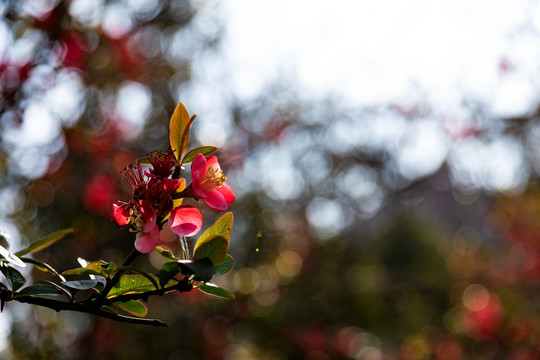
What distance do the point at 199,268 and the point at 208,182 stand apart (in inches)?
4.7

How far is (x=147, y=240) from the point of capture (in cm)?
54

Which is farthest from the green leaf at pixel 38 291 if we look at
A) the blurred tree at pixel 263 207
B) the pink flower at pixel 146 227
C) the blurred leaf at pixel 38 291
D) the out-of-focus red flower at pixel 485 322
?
the out-of-focus red flower at pixel 485 322

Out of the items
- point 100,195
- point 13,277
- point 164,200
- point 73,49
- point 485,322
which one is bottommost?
point 485,322

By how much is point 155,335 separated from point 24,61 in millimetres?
1732

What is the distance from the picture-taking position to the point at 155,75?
325cm

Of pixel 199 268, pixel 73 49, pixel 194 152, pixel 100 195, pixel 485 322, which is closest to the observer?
pixel 199 268

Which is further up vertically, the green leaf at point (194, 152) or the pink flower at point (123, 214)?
the green leaf at point (194, 152)

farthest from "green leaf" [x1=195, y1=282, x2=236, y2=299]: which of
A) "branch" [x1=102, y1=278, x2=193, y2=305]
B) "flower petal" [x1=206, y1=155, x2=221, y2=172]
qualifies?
"flower petal" [x1=206, y1=155, x2=221, y2=172]

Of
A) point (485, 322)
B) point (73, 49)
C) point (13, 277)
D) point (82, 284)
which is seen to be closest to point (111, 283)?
point (82, 284)

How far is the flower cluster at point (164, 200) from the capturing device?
0.55m

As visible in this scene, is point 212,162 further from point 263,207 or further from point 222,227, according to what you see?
point 263,207

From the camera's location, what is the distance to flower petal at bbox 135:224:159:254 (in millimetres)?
535

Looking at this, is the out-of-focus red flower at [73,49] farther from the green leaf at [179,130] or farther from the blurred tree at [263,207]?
the green leaf at [179,130]

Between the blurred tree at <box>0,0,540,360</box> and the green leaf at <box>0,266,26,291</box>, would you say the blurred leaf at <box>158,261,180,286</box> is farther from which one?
the blurred tree at <box>0,0,540,360</box>
